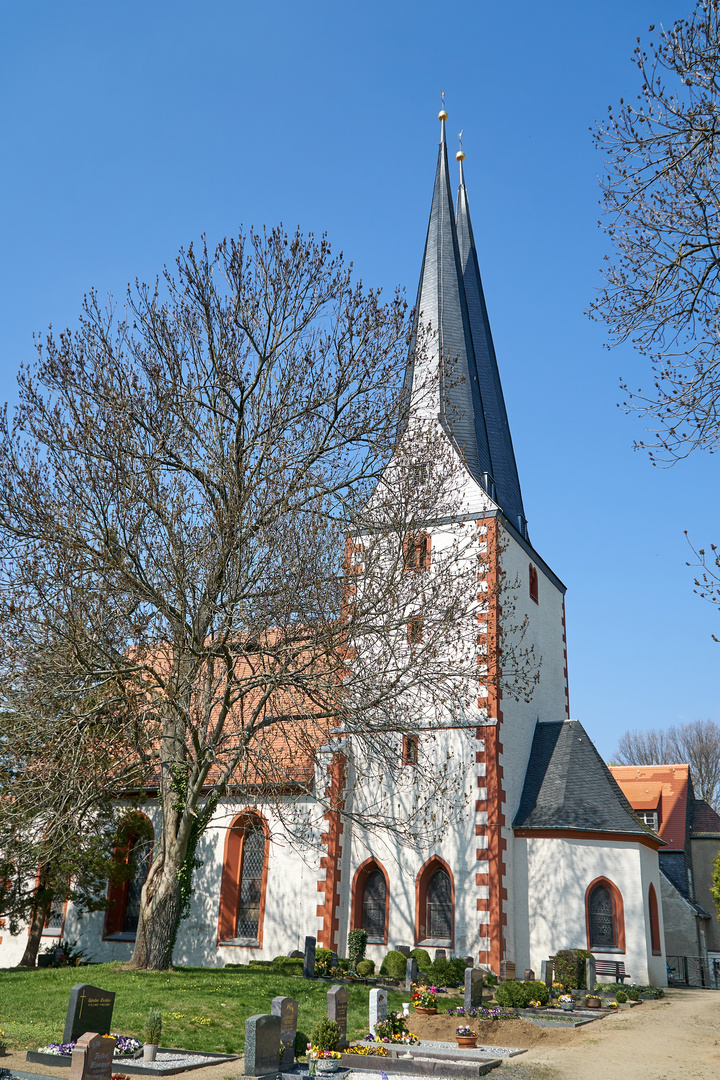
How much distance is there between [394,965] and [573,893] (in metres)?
4.66

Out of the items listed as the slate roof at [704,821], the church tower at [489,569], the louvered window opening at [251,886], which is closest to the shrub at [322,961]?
the church tower at [489,569]

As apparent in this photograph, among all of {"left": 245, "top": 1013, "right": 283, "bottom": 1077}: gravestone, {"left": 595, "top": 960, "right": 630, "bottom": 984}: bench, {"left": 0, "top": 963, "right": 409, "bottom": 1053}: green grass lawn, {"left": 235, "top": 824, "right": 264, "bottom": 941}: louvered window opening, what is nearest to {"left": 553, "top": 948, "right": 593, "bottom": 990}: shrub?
{"left": 595, "top": 960, "right": 630, "bottom": 984}: bench

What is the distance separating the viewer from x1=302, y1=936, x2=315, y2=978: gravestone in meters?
18.0

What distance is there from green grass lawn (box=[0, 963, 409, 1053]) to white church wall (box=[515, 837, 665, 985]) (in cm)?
479

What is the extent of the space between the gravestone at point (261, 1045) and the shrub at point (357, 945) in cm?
1058

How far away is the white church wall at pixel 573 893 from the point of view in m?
19.8

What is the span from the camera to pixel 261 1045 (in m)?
10.1

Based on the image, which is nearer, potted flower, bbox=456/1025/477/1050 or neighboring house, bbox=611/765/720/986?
potted flower, bbox=456/1025/477/1050

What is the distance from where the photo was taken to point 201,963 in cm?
2222

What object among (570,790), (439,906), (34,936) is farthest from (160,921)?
(570,790)

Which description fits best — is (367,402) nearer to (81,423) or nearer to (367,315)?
(367,315)

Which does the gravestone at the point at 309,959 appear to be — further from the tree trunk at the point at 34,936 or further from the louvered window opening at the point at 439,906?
the tree trunk at the point at 34,936

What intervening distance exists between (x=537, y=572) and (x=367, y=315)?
11.7m

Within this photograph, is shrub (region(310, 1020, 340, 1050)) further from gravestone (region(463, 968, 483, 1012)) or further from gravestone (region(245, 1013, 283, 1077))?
gravestone (region(463, 968, 483, 1012))
